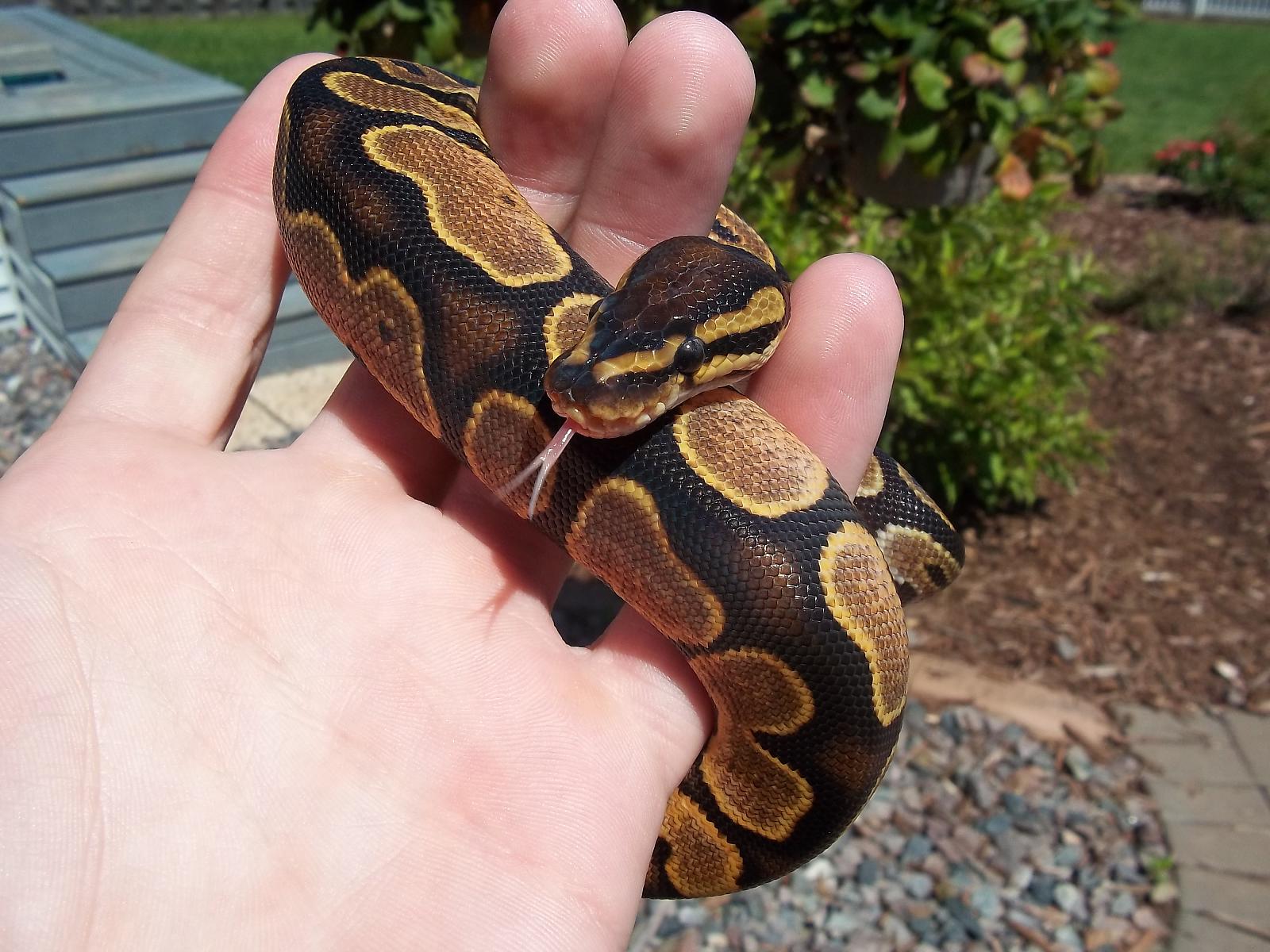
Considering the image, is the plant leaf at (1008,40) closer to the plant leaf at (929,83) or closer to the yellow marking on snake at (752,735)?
the plant leaf at (929,83)

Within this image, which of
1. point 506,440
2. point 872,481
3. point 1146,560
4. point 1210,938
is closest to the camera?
point 506,440

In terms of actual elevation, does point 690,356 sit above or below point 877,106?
below

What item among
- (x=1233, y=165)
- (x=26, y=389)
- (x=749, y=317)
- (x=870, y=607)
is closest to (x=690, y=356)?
(x=749, y=317)

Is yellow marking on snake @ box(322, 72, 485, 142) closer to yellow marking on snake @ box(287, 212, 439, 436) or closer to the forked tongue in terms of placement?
yellow marking on snake @ box(287, 212, 439, 436)

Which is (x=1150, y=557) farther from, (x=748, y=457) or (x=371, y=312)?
(x=371, y=312)

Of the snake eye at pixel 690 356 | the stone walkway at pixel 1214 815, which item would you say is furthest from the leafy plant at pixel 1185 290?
the snake eye at pixel 690 356
